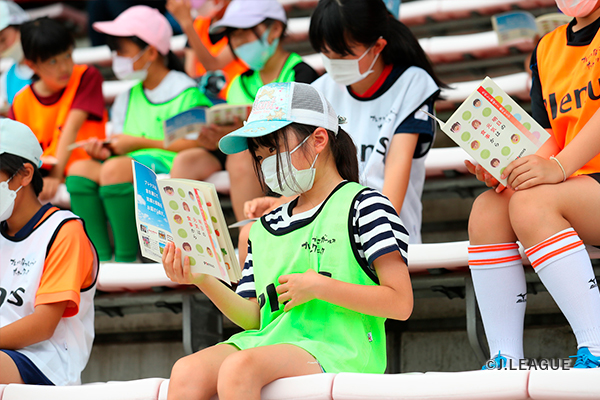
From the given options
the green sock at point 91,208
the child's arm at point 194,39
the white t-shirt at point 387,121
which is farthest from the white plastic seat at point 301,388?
the child's arm at point 194,39

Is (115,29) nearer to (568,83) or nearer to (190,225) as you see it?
(190,225)

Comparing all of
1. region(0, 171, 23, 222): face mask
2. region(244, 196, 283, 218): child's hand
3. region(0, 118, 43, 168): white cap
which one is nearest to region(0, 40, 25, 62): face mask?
region(0, 118, 43, 168): white cap

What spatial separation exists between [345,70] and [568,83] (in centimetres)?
68

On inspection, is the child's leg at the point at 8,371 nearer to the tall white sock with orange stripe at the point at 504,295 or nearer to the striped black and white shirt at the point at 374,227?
the striped black and white shirt at the point at 374,227

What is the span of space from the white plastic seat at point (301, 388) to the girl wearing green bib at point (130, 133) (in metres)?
1.39

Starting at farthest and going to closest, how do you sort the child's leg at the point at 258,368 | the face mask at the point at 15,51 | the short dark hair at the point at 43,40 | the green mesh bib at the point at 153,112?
the face mask at the point at 15,51
the short dark hair at the point at 43,40
the green mesh bib at the point at 153,112
the child's leg at the point at 258,368

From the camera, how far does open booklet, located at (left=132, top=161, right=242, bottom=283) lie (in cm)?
144

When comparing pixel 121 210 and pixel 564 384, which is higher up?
pixel 564 384

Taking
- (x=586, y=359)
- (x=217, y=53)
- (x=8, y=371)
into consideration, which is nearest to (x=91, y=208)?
(x=8, y=371)

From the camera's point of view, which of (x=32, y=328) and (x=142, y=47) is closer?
(x=32, y=328)

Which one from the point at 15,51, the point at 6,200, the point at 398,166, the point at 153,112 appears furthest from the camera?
the point at 15,51

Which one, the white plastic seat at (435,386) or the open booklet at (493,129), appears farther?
the open booklet at (493,129)

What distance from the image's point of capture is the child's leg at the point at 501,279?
154 cm

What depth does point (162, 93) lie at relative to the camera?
9.89 feet
